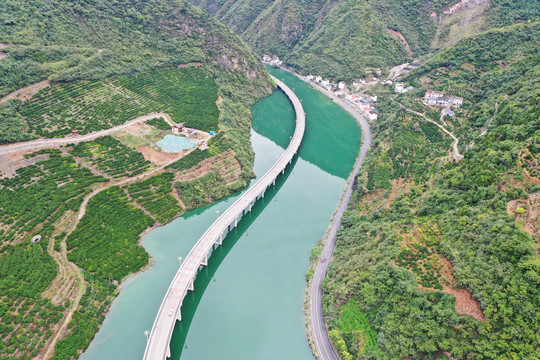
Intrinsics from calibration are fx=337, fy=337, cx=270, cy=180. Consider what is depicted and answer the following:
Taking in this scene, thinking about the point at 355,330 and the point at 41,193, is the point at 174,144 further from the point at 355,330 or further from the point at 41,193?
the point at 355,330

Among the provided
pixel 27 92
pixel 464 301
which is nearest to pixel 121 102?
pixel 27 92

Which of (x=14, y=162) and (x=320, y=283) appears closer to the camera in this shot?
(x=320, y=283)

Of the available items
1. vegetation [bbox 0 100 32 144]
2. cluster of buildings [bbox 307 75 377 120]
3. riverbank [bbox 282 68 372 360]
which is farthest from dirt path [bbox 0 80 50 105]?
cluster of buildings [bbox 307 75 377 120]

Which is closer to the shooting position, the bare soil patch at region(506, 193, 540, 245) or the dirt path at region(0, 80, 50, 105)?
the bare soil patch at region(506, 193, 540, 245)

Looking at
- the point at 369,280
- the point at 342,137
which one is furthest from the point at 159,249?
the point at 342,137

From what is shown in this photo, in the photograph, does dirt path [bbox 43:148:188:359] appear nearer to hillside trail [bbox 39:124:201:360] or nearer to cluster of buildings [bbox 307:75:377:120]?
hillside trail [bbox 39:124:201:360]

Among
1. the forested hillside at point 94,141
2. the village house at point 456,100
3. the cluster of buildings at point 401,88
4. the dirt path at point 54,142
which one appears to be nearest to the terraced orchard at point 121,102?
the forested hillside at point 94,141

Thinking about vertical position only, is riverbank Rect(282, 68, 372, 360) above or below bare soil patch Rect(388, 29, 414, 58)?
below
